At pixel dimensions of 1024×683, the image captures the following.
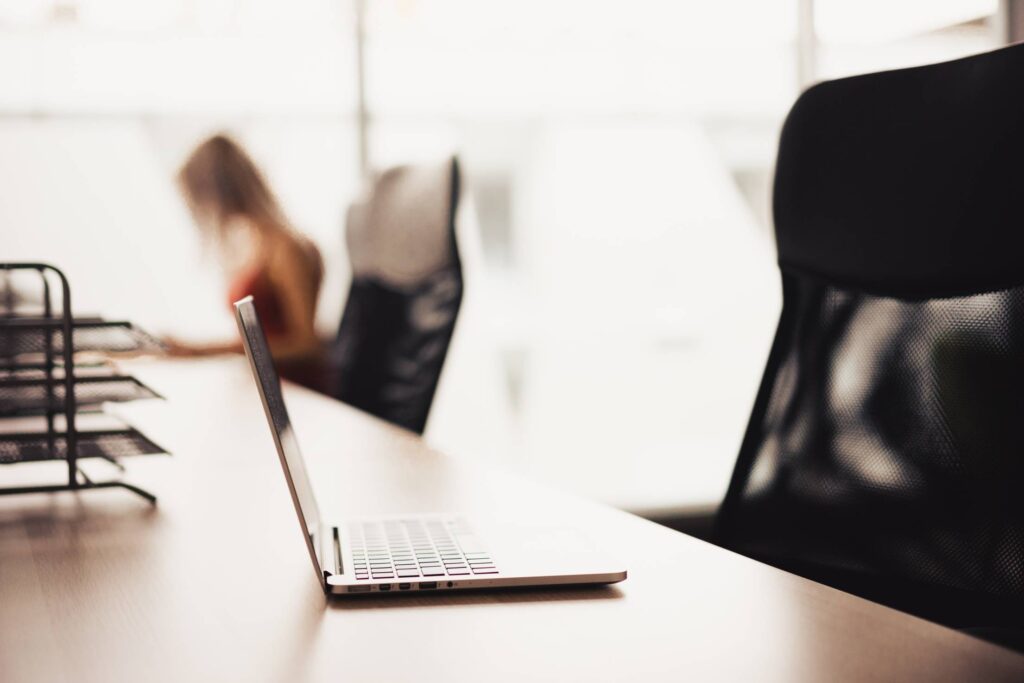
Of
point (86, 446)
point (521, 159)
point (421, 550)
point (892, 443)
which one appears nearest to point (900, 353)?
point (892, 443)

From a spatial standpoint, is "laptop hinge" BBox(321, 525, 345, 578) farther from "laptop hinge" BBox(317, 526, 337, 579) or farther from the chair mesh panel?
the chair mesh panel

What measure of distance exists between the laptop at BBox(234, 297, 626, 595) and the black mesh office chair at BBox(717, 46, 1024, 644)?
392mm

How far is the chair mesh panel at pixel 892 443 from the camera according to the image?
986mm

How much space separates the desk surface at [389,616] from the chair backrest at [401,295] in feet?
3.02

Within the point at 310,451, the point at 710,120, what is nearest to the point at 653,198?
the point at 710,120

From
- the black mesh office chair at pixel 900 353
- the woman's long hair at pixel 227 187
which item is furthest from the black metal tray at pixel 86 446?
the woman's long hair at pixel 227 187

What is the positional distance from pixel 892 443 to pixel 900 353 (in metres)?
0.09

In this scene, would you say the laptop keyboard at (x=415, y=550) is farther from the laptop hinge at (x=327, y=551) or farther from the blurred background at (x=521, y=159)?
the blurred background at (x=521, y=159)

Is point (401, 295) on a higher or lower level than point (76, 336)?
lower

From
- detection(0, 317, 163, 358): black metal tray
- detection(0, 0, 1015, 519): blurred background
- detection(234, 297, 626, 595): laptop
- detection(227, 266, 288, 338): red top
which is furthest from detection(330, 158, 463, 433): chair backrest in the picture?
detection(0, 0, 1015, 519): blurred background

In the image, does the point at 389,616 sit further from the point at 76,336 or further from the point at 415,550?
the point at 76,336

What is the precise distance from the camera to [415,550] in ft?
2.66

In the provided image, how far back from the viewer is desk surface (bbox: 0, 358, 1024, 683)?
0.59m

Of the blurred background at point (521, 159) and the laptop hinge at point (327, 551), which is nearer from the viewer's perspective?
the laptop hinge at point (327, 551)
